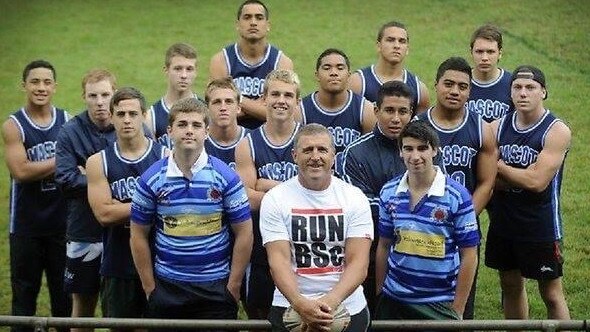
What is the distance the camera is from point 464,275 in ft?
19.8

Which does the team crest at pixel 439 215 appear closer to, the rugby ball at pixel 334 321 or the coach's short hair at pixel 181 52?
the rugby ball at pixel 334 321

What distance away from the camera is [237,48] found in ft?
27.3

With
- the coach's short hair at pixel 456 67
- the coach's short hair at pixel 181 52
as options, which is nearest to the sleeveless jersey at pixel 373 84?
the coach's short hair at pixel 456 67

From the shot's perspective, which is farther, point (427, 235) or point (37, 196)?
point (37, 196)

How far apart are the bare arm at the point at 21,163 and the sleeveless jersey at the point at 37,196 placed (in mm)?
41

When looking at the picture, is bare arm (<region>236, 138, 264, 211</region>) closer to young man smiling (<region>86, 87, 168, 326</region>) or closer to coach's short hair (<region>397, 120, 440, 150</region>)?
young man smiling (<region>86, 87, 168, 326</region>)

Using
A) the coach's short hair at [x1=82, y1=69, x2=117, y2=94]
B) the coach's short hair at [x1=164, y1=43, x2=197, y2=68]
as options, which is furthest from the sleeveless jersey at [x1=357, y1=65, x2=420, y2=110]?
the coach's short hair at [x1=82, y1=69, x2=117, y2=94]

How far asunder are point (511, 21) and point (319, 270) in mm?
11279

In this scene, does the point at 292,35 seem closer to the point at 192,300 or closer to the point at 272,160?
the point at 272,160

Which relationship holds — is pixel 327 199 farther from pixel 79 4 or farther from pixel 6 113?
pixel 79 4

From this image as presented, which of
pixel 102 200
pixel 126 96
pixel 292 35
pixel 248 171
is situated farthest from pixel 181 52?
pixel 292 35

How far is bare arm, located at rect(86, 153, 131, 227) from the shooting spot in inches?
257

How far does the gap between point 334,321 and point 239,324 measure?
0.48 metres

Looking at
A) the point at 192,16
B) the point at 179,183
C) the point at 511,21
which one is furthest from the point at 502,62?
the point at 179,183
